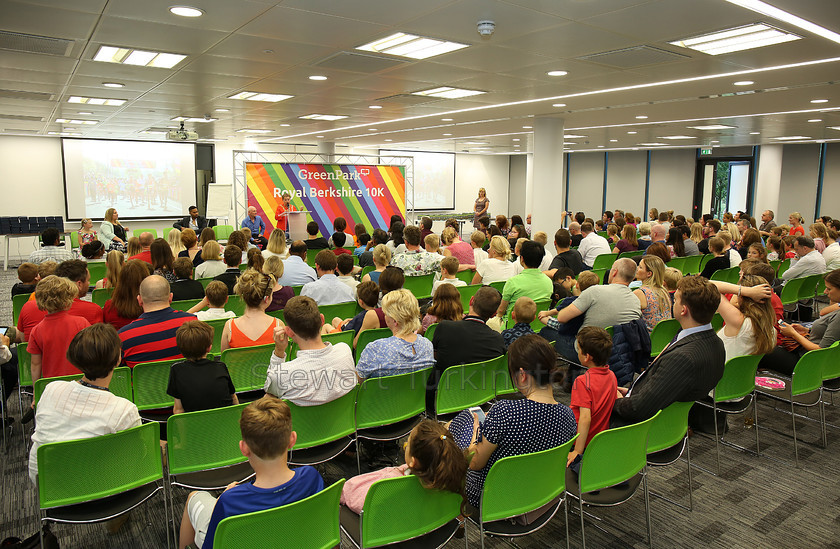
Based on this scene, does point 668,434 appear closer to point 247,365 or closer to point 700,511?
point 700,511

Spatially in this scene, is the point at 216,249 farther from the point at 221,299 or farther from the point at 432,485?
the point at 432,485

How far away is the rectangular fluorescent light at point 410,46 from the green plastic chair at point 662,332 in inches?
123

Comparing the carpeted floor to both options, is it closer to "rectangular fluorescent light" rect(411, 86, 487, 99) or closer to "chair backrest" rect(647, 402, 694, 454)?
"chair backrest" rect(647, 402, 694, 454)

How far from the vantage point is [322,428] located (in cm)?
312

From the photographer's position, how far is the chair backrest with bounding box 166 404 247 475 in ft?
9.09

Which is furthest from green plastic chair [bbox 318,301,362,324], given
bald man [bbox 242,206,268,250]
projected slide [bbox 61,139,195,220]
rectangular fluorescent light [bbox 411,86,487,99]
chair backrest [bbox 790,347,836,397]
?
projected slide [bbox 61,139,195,220]

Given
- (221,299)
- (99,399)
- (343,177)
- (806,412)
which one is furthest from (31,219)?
(806,412)

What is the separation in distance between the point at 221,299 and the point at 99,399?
1.86 m

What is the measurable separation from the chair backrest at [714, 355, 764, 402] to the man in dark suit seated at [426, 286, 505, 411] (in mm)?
1519

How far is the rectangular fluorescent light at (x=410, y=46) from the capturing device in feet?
16.5

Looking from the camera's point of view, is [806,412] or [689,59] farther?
[689,59]

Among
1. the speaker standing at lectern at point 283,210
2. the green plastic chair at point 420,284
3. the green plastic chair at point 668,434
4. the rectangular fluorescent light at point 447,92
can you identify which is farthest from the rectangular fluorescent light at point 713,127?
the green plastic chair at point 668,434

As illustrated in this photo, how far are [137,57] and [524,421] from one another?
5.54m

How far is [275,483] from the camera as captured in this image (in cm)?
202
